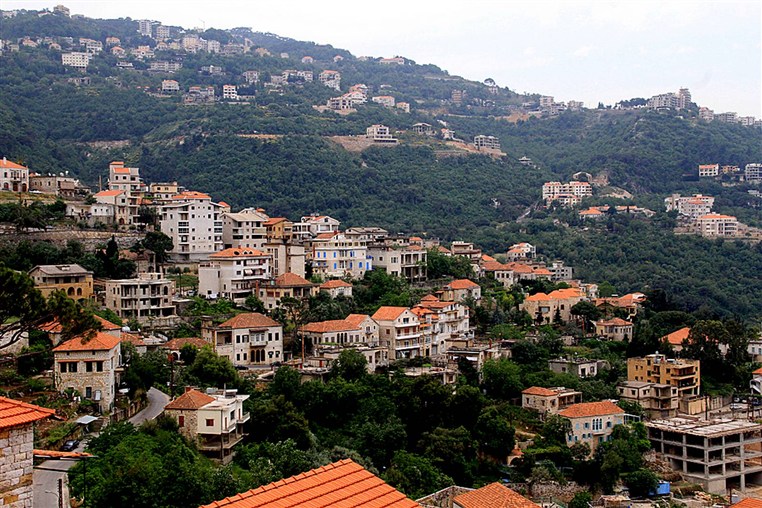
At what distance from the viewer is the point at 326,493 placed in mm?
11828

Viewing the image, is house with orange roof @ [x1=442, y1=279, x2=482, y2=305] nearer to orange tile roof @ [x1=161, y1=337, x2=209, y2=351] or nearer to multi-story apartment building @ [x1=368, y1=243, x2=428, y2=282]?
multi-story apartment building @ [x1=368, y1=243, x2=428, y2=282]

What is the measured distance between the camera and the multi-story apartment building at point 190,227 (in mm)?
45156

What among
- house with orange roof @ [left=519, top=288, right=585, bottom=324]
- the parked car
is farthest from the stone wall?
house with orange roof @ [left=519, top=288, right=585, bottom=324]

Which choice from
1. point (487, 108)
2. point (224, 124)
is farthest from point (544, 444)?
point (487, 108)

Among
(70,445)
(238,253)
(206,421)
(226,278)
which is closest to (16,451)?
(70,445)

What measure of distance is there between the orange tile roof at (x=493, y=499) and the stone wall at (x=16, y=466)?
13690 millimetres

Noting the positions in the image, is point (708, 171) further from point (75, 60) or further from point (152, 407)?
point (152, 407)

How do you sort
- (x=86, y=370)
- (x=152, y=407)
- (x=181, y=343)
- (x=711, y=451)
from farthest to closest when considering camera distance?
(x=711, y=451) < (x=181, y=343) < (x=152, y=407) < (x=86, y=370)

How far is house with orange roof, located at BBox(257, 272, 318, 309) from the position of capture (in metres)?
39.9

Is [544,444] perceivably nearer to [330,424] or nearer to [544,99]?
[330,424]

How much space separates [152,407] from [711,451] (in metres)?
22.3

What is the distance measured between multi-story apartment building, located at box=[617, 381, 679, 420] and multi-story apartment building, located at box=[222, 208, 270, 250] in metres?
20.2

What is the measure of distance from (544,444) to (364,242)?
58.4 ft

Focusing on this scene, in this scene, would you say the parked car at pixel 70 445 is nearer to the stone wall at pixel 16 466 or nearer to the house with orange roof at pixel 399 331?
the stone wall at pixel 16 466
